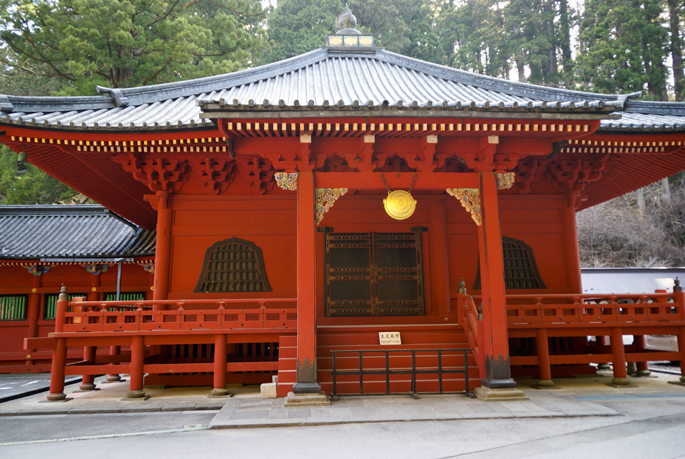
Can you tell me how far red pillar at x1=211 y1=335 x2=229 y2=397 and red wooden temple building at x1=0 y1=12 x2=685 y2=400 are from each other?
0.04m

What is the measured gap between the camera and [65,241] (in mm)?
16688

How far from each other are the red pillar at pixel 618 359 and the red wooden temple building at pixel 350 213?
0.04 m

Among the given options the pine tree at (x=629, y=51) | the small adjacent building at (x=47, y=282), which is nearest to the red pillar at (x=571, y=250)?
the small adjacent building at (x=47, y=282)

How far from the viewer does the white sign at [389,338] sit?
9062 millimetres

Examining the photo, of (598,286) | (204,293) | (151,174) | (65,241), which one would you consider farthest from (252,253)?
(598,286)

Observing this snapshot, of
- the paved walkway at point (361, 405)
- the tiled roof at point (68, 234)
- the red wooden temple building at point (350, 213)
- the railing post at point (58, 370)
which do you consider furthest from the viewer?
the tiled roof at point (68, 234)

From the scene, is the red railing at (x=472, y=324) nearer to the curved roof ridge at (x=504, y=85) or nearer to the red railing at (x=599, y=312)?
the red railing at (x=599, y=312)

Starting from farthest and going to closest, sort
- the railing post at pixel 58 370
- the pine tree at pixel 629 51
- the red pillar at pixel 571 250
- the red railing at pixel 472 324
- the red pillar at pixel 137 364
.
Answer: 1. the pine tree at pixel 629 51
2. the red pillar at pixel 571 250
3. the red pillar at pixel 137 364
4. the railing post at pixel 58 370
5. the red railing at pixel 472 324

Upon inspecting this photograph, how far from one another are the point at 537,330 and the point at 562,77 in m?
30.5

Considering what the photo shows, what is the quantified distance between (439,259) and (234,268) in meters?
5.02

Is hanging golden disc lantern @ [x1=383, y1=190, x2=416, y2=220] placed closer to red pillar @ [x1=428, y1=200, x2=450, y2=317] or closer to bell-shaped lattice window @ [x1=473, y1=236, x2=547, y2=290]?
red pillar @ [x1=428, y1=200, x2=450, y2=317]

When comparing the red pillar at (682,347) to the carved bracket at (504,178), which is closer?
the carved bracket at (504,178)

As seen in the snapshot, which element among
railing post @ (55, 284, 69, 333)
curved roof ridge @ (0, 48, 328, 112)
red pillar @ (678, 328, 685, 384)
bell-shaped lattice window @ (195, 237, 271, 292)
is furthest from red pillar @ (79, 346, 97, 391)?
red pillar @ (678, 328, 685, 384)

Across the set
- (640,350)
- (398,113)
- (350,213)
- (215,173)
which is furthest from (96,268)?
(640,350)
